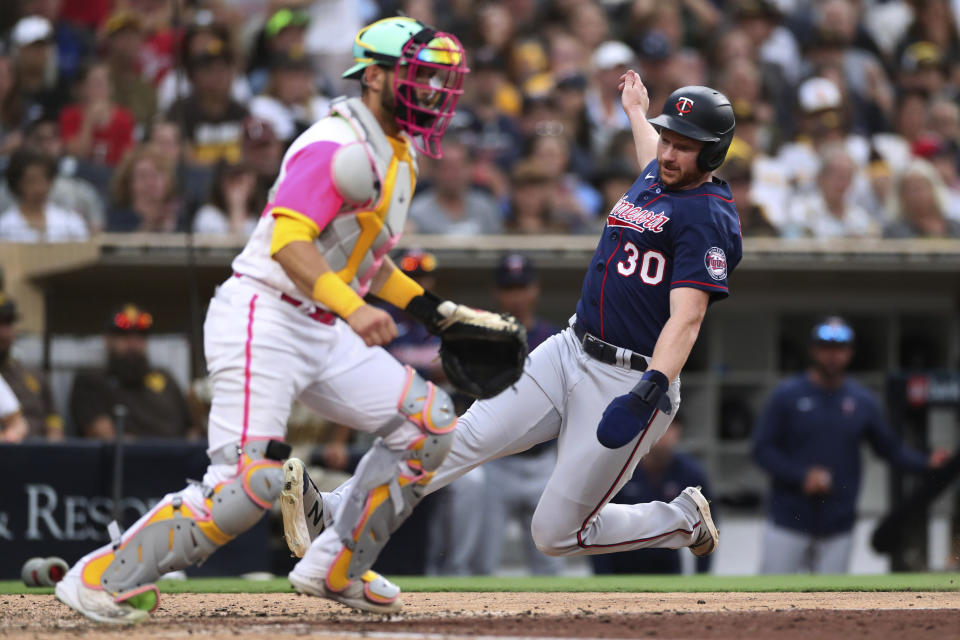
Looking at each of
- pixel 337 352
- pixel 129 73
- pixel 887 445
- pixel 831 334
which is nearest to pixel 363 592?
pixel 337 352

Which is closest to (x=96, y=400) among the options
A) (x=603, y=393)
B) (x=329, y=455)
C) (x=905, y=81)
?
(x=329, y=455)

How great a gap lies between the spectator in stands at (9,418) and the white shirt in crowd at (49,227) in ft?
4.70

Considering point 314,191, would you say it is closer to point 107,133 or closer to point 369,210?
point 369,210

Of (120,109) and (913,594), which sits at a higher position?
(120,109)

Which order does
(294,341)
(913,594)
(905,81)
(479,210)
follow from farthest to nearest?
(905,81)
(479,210)
(913,594)
(294,341)

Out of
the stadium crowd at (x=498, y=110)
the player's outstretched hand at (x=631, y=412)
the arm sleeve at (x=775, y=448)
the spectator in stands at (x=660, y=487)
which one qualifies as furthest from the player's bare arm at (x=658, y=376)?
the stadium crowd at (x=498, y=110)

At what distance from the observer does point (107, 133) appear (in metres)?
10.8

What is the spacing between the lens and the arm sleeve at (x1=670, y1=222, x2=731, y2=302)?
537 cm

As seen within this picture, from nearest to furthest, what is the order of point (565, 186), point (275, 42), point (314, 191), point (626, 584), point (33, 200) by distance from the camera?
point (314, 191), point (626, 584), point (33, 200), point (565, 186), point (275, 42)

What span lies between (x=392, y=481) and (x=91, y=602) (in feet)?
3.45

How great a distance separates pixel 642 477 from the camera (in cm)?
898

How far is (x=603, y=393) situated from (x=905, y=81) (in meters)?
9.05

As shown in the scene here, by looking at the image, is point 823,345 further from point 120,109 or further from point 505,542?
point 120,109

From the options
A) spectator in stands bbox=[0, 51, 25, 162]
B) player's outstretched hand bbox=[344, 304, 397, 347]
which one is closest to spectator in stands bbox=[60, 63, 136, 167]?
spectator in stands bbox=[0, 51, 25, 162]
